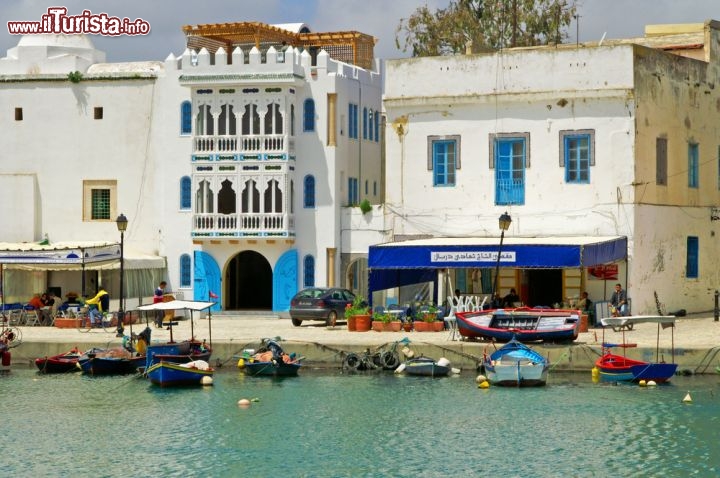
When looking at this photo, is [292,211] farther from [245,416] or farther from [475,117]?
[245,416]

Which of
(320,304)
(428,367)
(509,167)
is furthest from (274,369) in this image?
(509,167)

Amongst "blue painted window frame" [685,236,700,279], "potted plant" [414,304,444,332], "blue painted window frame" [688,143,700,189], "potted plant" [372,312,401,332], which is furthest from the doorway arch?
"blue painted window frame" [688,143,700,189]

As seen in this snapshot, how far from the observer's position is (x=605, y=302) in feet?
141

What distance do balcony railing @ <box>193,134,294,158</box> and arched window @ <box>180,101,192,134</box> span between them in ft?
3.18

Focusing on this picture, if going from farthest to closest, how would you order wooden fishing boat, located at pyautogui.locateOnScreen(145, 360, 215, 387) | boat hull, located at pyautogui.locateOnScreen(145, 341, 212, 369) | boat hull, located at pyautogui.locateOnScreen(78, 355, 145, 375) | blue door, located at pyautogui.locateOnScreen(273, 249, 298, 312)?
blue door, located at pyautogui.locateOnScreen(273, 249, 298, 312) → boat hull, located at pyautogui.locateOnScreen(78, 355, 145, 375) → boat hull, located at pyautogui.locateOnScreen(145, 341, 212, 369) → wooden fishing boat, located at pyautogui.locateOnScreen(145, 360, 215, 387)

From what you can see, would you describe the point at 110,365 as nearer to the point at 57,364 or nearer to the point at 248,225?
the point at 57,364

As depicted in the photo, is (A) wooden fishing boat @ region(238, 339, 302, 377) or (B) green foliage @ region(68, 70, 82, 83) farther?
(B) green foliage @ region(68, 70, 82, 83)

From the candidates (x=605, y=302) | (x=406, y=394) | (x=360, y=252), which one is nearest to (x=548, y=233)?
(x=605, y=302)

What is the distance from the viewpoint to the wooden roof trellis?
167 feet

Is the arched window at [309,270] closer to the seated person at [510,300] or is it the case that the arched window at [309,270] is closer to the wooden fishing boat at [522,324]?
the seated person at [510,300]

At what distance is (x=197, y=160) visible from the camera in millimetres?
49062

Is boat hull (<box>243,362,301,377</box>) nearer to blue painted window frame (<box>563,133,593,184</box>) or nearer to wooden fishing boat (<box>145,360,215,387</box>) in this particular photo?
wooden fishing boat (<box>145,360,215,387</box>)

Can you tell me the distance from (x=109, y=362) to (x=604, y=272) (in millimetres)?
13883

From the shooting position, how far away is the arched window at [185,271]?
50.0 m
